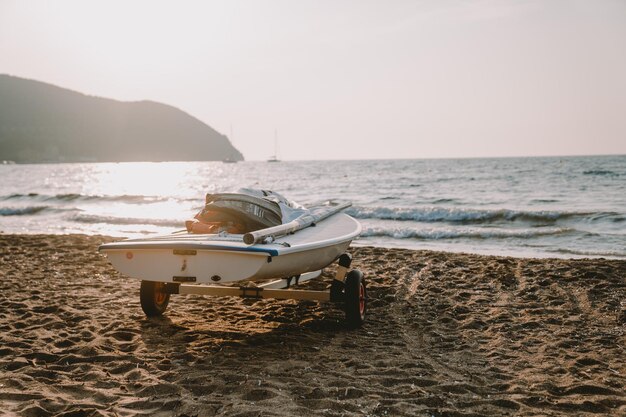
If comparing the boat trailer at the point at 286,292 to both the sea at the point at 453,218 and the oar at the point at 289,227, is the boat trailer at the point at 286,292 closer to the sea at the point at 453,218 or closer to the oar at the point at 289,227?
the oar at the point at 289,227

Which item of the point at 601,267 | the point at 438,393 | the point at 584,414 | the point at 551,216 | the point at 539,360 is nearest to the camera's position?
the point at 584,414

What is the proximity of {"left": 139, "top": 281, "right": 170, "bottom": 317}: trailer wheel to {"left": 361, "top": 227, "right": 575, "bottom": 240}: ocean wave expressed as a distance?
35.3 ft

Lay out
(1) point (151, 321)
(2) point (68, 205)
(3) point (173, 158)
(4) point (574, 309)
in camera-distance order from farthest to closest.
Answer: (3) point (173, 158), (2) point (68, 205), (4) point (574, 309), (1) point (151, 321)

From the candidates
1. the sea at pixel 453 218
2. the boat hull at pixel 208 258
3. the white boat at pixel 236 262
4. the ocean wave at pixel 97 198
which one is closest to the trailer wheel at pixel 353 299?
the white boat at pixel 236 262

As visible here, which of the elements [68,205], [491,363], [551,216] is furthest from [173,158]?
[491,363]

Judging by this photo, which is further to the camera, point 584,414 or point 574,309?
point 574,309

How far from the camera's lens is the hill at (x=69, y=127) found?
161 m

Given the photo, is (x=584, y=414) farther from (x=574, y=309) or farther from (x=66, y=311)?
(x=66, y=311)

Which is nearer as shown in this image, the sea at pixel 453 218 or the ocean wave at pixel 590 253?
the ocean wave at pixel 590 253

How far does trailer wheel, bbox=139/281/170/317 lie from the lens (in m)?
6.41

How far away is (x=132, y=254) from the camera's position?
5570mm

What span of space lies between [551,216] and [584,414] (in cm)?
1730

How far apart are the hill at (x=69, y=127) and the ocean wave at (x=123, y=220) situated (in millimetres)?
152679

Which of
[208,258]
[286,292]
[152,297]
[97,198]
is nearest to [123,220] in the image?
[97,198]
